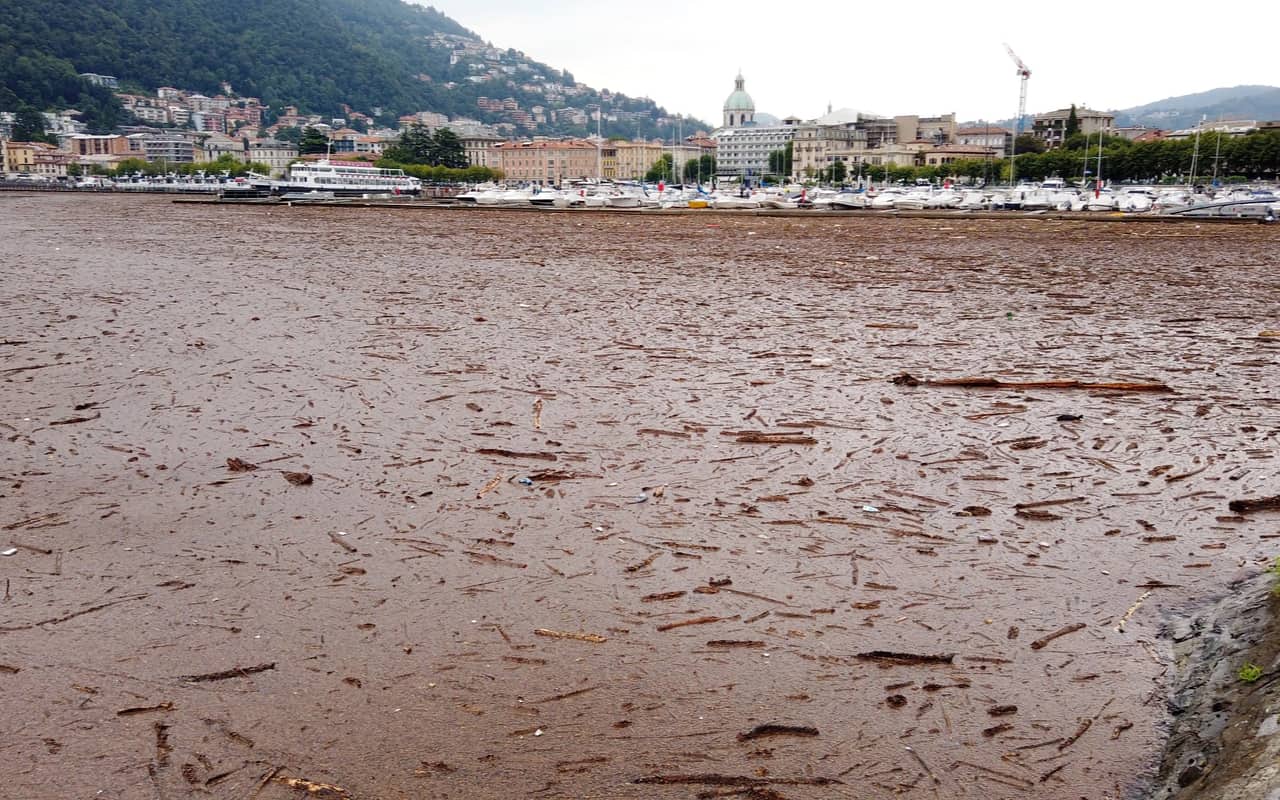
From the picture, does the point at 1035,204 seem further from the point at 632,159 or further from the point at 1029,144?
the point at 632,159

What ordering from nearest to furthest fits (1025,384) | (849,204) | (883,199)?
1. (1025,384)
2. (849,204)
3. (883,199)

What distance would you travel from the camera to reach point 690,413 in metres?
6.80

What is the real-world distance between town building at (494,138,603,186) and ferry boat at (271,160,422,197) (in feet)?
264

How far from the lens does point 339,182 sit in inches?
3125

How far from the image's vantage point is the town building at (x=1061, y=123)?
14500 cm

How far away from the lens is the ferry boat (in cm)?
7619

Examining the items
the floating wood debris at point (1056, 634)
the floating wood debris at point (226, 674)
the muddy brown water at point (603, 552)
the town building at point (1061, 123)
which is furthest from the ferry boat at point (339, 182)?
the town building at point (1061, 123)

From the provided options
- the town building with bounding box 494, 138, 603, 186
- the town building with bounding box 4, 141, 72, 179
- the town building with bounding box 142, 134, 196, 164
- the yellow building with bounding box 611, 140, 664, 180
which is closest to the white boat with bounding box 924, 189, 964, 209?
the town building with bounding box 494, 138, 603, 186

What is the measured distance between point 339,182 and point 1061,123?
117m

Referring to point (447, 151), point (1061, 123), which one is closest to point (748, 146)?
point (1061, 123)

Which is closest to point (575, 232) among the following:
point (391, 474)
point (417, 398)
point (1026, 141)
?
point (417, 398)

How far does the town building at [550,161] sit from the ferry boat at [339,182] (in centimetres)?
8041

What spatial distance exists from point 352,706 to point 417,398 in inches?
167

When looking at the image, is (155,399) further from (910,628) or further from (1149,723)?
(1149,723)
